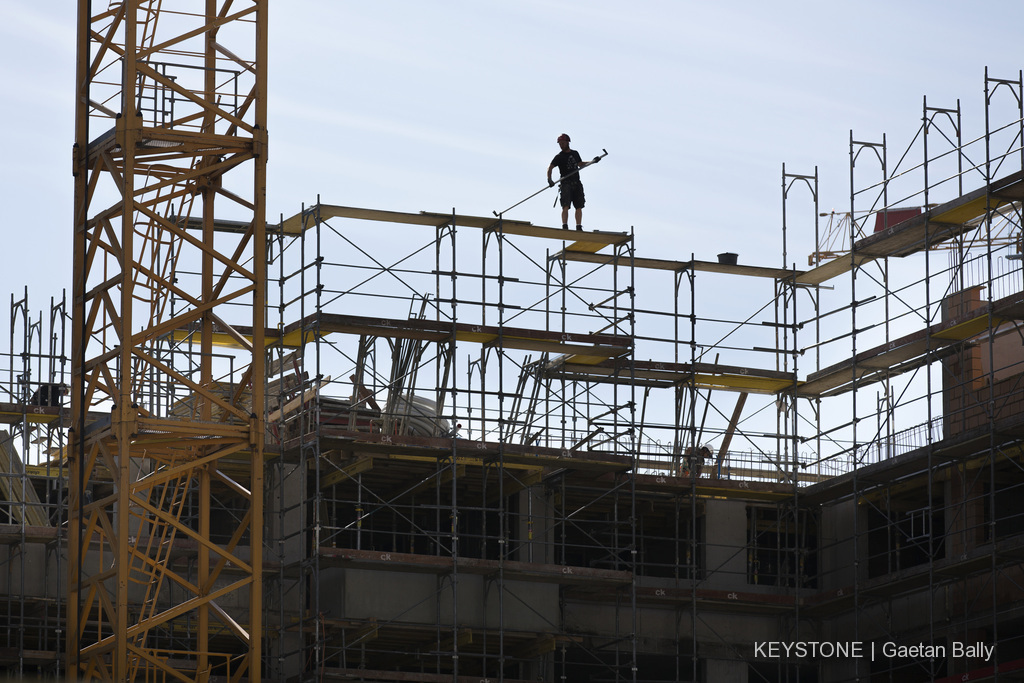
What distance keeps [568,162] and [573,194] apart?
2.37 feet

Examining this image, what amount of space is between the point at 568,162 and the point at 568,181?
48 cm

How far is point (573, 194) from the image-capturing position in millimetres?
40625

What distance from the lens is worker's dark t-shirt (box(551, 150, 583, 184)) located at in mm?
40250

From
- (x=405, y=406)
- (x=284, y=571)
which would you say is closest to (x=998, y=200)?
(x=405, y=406)

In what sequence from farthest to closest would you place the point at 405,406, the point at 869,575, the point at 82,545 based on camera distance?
the point at 869,575 < the point at 405,406 < the point at 82,545

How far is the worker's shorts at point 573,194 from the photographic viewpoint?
4059 cm

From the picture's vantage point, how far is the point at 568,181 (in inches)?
1598

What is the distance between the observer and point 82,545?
30.9 m

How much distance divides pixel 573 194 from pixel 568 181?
0.94 feet

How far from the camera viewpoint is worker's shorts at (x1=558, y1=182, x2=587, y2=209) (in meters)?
40.6

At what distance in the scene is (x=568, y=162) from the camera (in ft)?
132

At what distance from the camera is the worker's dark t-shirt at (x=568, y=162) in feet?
132

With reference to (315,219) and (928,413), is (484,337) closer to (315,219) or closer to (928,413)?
(315,219)

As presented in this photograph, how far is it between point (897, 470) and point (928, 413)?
1.27 metres
